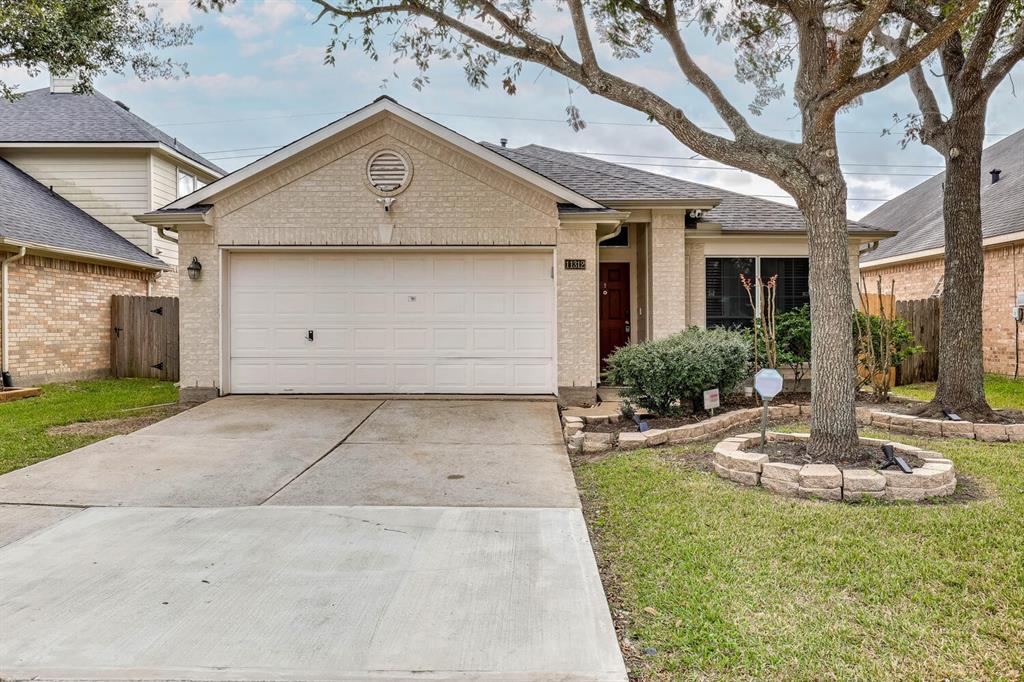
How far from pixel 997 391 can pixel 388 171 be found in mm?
10927

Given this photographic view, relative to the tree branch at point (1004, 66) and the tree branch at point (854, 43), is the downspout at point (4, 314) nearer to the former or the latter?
the tree branch at point (854, 43)

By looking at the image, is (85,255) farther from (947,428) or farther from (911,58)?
(947,428)

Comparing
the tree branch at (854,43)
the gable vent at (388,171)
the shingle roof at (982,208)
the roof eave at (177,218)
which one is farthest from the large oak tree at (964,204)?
the roof eave at (177,218)

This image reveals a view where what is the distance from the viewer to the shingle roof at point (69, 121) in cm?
1576

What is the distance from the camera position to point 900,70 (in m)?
5.55

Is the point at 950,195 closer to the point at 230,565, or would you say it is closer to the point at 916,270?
the point at 230,565

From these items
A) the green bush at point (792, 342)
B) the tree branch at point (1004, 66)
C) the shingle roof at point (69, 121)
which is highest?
the shingle roof at point (69, 121)

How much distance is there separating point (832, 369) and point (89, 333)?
14306 mm

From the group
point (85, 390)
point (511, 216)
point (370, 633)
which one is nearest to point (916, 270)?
point (511, 216)

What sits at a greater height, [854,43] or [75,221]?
[75,221]

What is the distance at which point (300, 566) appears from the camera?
371 centimetres

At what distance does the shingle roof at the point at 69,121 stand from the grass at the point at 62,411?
272 inches

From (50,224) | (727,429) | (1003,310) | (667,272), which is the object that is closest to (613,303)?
(667,272)

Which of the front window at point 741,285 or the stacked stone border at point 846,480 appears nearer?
the stacked stone border at point 846,480
